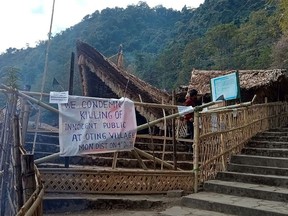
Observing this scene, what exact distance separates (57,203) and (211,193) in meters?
2.67

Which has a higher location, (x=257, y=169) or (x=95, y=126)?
(x=95, y=126)

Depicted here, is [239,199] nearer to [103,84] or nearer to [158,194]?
[158,194]

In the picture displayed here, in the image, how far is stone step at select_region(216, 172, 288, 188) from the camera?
606 cm

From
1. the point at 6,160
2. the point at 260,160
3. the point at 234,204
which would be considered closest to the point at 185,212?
the point at 234,204

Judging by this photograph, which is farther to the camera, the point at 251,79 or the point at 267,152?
the point at 251,79

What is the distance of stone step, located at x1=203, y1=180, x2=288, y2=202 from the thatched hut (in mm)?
6519

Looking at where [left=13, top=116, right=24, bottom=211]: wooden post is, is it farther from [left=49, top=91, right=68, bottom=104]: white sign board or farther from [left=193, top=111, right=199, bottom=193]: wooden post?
[left=193, top=111, right=199, bottom=193]: wooden post

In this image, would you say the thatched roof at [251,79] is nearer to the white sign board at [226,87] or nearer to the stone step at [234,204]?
the white sign board at [226,87]

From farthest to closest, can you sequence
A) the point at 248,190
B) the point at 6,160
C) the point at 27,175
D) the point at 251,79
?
1. the point at 251,79
2. the point at 248,190
3. the point at 6,160
4. the point at 27,175

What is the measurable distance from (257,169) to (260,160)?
0.37 metres

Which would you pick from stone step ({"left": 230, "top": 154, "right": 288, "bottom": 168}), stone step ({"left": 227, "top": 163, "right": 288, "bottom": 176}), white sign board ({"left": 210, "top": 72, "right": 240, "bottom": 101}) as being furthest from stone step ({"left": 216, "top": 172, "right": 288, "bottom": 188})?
white sign board ({"left": 210, "top": 72, "right": 240, "bottom": 101})

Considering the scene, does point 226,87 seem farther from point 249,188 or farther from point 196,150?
point 249,188

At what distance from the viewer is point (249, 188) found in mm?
5926

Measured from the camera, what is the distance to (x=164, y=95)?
13.6m
